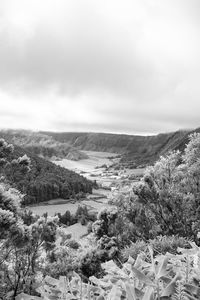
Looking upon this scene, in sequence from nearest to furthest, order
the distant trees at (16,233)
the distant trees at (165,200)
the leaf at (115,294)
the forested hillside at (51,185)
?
the leaf at (115,294), the distant trees at (16,233), the distant trees at (165,200), the forested hillside at (51,185)

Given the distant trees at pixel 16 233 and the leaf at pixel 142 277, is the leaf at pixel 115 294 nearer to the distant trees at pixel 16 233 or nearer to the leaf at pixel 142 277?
the leaf at pixel 142 277

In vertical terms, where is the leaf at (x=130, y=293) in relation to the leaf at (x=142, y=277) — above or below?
below

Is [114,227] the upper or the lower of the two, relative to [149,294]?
lower

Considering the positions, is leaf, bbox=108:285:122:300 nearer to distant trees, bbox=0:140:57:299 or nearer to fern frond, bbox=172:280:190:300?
fern frond, bbox=172:280:190:300

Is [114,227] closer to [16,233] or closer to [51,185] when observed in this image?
[16,233]

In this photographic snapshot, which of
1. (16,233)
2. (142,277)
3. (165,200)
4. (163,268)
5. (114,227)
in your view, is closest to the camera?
(142,277)

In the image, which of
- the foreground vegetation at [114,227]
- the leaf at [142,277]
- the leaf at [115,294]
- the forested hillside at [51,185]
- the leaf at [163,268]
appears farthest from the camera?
the forested hillside at [51,185]

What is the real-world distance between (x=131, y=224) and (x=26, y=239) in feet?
33.8

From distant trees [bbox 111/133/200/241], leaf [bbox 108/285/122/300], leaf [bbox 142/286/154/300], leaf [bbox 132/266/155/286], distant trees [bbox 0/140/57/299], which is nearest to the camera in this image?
leaf [bbox 142/286/154/300]

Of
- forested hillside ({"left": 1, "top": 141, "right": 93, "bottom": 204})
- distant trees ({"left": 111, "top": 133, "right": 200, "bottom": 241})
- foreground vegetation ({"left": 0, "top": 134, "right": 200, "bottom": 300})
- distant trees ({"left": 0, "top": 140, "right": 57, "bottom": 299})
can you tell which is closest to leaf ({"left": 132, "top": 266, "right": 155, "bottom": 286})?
distant trees ({"left": 0, "top": 140, "right": 57, "bottom": 299})

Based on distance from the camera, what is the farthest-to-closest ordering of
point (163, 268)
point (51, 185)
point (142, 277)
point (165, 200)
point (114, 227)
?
point (51, 185)
point (114, 227)
point (165, 200)
point (163, 268)
point (142, 277)

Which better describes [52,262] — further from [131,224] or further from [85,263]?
[131,224]

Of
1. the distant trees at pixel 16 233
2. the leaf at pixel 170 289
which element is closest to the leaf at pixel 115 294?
the leaf at pixel 170 289

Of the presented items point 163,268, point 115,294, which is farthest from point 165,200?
point 115,294
